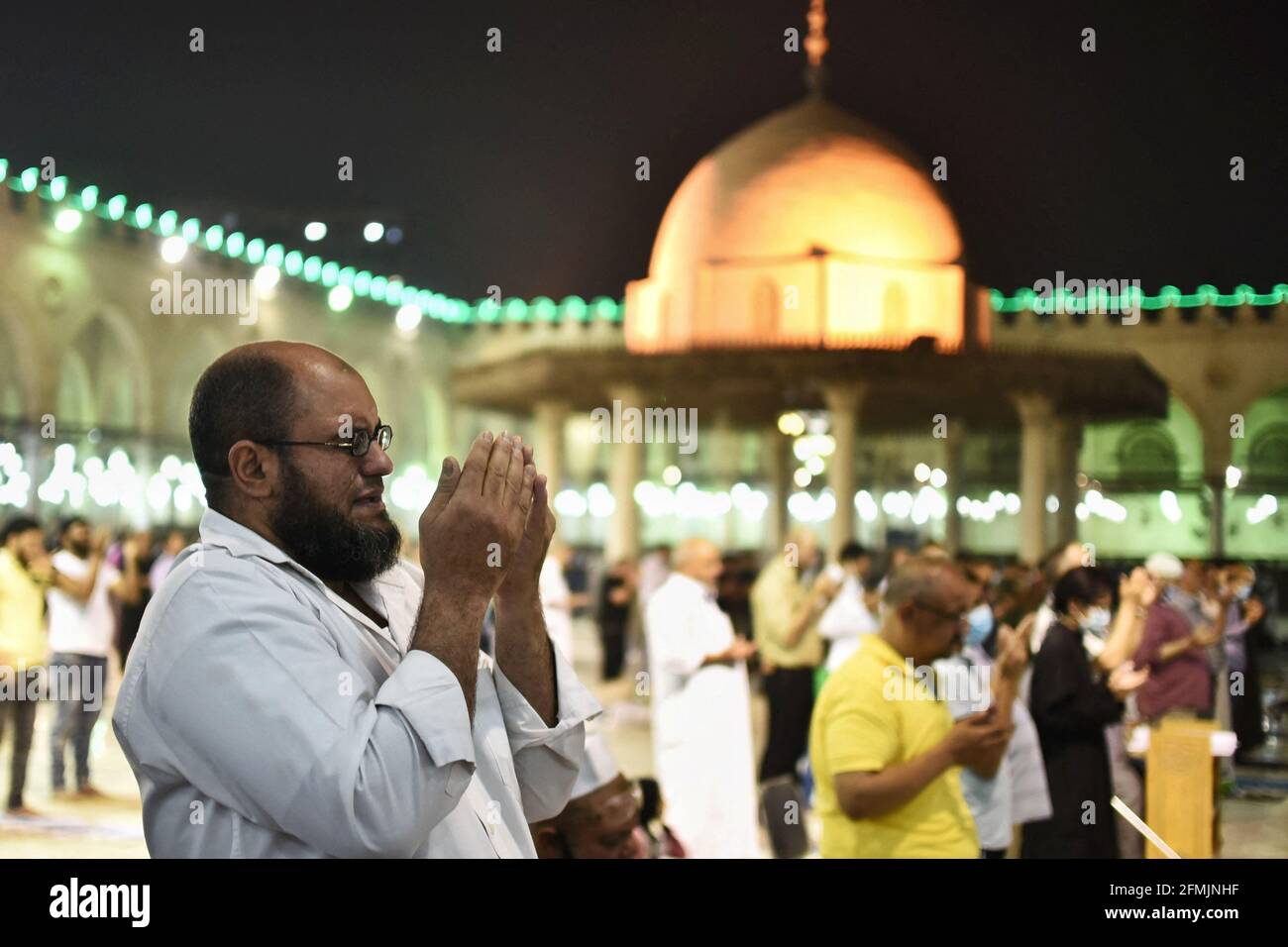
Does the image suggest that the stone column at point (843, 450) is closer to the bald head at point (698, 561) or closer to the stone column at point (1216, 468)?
the stone column at point (1216, 468)

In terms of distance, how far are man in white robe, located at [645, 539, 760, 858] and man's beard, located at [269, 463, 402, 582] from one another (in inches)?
170

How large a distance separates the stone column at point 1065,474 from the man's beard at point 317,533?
1155 cm

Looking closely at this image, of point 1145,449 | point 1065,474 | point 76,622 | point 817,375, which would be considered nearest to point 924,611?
point 76,622

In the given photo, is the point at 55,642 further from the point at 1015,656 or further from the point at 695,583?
the point at 1015,656

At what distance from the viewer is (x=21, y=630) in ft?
21.7

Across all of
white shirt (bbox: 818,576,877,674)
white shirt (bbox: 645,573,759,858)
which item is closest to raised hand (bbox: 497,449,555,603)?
white shirt (bbox: 645,573,759,858)

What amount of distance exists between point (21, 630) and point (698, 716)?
345 cm

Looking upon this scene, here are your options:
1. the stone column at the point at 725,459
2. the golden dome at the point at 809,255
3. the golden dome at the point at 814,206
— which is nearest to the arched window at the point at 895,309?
the golden dome at the point at 809,255

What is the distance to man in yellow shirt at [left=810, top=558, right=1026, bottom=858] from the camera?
292 centimetres

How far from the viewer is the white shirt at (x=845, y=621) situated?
285 inches

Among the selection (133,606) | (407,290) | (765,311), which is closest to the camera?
(407,290)

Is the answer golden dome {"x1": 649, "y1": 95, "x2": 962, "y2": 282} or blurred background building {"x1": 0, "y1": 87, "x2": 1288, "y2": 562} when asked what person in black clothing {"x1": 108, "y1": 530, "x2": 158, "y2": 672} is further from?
golden dome {"x1": 649, "y1": 95, "x2": 962, "y2": 282}

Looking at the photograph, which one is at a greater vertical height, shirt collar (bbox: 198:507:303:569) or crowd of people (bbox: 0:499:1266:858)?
shirt collar (bbox: 198:507:303:569)
